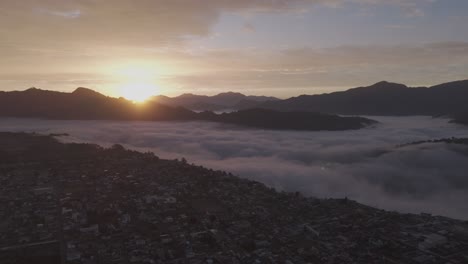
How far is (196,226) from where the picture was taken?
1109 inches

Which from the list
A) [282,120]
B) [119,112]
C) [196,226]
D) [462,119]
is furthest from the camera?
[462,119]

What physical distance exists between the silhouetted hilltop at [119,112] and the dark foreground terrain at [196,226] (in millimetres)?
84639

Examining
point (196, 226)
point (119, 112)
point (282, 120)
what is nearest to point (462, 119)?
point (282, 120)

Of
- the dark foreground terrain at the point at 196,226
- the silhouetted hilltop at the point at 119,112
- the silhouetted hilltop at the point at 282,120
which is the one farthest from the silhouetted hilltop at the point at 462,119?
the dark foreground terrain at the point at 196,226

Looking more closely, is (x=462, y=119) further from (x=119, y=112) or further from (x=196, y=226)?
(x=196, y=226)

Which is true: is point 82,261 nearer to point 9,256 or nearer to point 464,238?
point 9,256

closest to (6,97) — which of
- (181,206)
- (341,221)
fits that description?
(181,206)

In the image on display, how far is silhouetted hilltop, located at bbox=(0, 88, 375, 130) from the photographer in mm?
123562

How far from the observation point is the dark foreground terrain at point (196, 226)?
23.7 metres

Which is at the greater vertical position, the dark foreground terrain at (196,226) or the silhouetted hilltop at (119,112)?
the silhouetted hilltop at (119,112)

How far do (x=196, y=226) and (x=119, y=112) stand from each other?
10820 centimetres

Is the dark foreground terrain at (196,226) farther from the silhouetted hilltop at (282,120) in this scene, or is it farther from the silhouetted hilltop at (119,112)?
the silhouetted hilltop at (282,120)

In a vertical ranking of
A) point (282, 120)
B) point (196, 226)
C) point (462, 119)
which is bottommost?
point (196, 226)

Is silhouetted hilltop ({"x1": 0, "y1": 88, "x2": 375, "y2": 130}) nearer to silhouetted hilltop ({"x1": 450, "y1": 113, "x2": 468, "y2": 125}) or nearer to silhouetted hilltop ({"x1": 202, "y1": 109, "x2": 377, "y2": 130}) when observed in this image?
silhouetted hilltop ({"x1": 202, "y1": 109, "x2": 377, "y2": 130})
